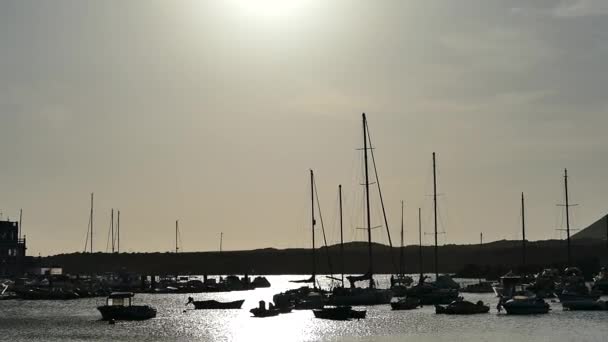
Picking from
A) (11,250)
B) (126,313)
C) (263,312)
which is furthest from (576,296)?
(11,250)

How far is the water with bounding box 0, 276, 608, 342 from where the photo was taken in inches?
3007

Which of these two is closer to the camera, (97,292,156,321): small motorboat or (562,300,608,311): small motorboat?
(97,292,156,321): small motorboat

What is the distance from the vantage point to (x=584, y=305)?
102m

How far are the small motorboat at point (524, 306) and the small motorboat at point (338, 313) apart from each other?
47.9ft

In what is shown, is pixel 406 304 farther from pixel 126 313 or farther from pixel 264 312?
pixel 126 313

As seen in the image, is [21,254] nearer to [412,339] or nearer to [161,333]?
[161,333]

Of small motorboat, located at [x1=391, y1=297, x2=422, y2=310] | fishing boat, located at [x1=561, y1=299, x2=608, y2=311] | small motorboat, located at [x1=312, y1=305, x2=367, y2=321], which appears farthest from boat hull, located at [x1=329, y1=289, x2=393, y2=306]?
fishing boat, located at [x1=561, y1=299, x2=608, y2=311]

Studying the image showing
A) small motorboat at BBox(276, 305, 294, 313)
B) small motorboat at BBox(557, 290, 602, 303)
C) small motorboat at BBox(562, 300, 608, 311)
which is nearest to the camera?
small motorboat at BBox(276, 305, 294, 313)

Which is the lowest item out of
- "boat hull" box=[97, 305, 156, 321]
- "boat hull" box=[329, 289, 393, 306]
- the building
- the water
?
the water

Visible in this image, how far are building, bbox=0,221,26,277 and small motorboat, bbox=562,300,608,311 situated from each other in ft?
353

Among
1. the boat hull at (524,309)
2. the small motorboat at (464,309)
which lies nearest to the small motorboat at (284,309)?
the small motorboat at (464,309)

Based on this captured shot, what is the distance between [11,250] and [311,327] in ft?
359

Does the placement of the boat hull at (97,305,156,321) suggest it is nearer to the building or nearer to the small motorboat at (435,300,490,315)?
the small motorboat at (435,300,490,315)

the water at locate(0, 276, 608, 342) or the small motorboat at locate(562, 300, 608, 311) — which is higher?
the small motorboat at locate(562, 300, 608, 311)
